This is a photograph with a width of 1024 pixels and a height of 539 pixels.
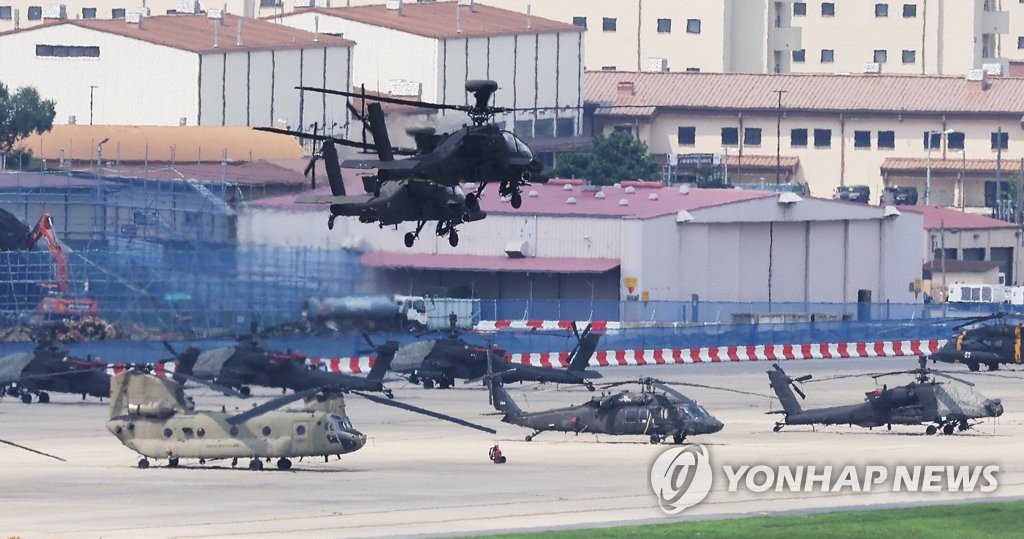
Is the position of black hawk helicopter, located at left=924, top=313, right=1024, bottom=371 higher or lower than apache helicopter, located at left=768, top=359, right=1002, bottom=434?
higher

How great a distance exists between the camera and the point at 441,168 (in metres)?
54.5

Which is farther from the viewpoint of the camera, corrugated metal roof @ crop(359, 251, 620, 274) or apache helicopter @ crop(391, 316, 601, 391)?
corrugated metal roof @ crop(359, 251, 620, 274)

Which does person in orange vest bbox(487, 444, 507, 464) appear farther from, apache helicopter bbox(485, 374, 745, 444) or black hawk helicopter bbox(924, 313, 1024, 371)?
black hawk helicopter bbox(924, 313, 1024, 371)

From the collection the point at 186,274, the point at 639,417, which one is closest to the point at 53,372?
the point at 186,274

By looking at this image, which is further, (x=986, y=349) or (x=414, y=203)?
(x=986, y=349)

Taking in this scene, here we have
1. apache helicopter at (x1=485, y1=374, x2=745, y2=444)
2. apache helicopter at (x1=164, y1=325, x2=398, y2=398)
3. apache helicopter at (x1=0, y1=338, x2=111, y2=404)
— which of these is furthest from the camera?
apache helicopter at (x1=164, y1=325, x2=398, y2=398)

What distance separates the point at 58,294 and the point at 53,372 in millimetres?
24073

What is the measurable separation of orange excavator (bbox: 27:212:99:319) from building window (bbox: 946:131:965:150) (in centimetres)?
10438

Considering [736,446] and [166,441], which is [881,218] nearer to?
[736,446]

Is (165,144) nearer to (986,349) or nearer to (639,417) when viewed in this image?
(986,349)

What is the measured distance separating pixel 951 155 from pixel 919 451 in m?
134

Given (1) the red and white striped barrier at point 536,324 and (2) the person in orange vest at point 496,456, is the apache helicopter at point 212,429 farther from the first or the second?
(1) the red and white striped barrier at point 536,324

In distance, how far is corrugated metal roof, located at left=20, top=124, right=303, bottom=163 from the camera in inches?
6068

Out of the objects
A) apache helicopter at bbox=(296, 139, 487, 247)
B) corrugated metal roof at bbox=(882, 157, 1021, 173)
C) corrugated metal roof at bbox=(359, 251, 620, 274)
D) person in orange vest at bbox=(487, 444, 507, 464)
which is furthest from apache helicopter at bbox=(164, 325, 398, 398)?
corrugated metal roof at bbox=(882, 157, 1021, 173)
